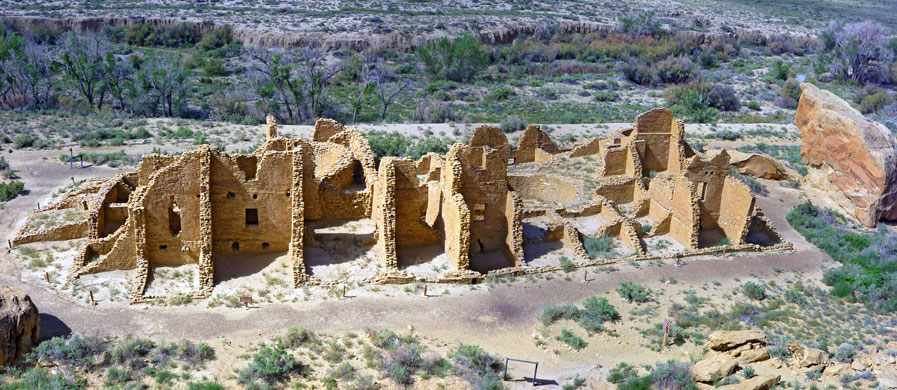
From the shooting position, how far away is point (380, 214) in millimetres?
21297

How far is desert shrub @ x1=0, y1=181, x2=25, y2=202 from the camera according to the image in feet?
84.2

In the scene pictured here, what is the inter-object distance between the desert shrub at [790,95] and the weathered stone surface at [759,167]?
74.9ft

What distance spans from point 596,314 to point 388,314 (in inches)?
217

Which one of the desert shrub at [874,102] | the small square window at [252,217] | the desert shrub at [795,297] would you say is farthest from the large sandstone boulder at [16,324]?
the desert shrub at [874,102]

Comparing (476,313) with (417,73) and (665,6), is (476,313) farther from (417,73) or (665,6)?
(665,6)

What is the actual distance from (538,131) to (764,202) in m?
10.1

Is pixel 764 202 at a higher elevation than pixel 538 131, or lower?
lower

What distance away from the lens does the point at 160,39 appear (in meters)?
68.3

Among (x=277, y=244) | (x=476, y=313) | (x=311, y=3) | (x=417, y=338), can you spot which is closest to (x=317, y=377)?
(x=417, y=338)

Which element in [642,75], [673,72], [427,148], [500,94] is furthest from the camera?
[673,72]

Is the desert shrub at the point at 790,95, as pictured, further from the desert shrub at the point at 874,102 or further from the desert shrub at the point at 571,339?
the desert shrub at the point at 571,339

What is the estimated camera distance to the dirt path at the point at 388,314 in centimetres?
1756

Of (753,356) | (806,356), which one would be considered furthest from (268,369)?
(806,356)

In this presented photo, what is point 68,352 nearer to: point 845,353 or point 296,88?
point 845,353
